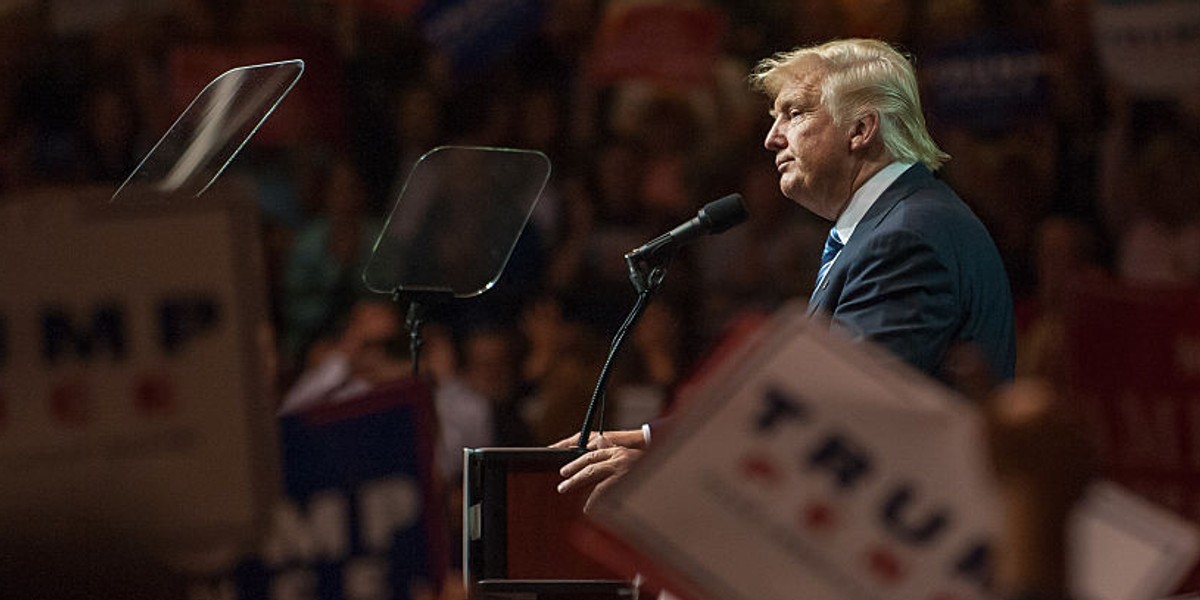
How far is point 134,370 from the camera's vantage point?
6.31ft

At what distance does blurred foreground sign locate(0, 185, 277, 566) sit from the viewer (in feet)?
6.22

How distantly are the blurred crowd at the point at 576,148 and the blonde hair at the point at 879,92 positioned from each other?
4.37 feet

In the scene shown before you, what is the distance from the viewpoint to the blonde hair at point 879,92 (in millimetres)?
3568

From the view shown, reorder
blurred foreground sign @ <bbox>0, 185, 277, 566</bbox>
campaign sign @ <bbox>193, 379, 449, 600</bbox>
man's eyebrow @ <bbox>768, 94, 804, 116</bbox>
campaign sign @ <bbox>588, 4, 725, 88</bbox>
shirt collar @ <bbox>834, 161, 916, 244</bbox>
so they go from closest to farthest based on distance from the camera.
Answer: blurred foreground sign @ <bbox>0, 185, 277, 566</bbox>, campaign sign @ <bbox>193, 379, 449, 600</bbox>, shirt collar @ <bbox>834, 161, 916, 244</bbox>, man's eyebrow @ <bbox>768, 94, 804, 116</bbox>, campaign sign @ <bbox>588, 4, 725, 88</bbox>

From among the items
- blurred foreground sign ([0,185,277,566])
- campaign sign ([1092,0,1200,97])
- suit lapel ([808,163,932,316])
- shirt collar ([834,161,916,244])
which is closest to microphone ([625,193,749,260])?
suit lapel ([808,163,932,316])

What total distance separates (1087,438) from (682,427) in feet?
1.42

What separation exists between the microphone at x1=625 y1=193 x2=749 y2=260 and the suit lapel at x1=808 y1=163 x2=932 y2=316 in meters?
0.20

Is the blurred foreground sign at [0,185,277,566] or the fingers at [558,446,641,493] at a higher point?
the blurred foreground sign at [0,185,277,566]

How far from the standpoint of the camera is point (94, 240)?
193 centimetres

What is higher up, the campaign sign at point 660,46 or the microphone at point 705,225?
the campaign sign at point 660,46

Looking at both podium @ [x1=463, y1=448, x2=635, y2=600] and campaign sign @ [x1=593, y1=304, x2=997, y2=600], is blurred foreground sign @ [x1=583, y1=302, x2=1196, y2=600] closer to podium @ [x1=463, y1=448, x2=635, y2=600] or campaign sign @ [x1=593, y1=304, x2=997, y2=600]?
campaign sign @ [x1=593, y1=304, x2=997, y2=600]

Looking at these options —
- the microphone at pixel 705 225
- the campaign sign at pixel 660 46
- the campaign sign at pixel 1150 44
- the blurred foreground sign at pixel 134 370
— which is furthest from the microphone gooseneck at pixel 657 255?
the campaign sign at pixel 660 46

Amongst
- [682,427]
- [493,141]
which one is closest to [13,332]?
[682,427]

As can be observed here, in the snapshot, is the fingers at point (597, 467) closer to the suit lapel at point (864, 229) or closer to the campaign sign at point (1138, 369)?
the suit lapel at point (864, 229)
